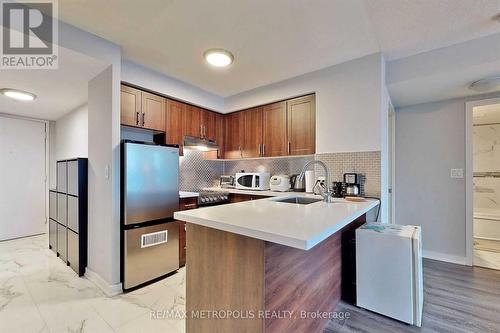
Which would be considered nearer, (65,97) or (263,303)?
(263,303)

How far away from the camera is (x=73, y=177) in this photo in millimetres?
2641

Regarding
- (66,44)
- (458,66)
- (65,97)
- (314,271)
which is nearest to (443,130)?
(458,66)

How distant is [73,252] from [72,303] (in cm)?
85

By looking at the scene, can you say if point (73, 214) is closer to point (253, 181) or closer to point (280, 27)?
point (253, 181)

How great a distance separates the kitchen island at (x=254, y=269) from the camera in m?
1.07

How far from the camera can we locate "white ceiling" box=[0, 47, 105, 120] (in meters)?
2.17

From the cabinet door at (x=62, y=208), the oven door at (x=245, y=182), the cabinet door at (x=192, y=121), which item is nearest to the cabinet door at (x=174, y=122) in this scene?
the cabinet door at (x=192, y=121)

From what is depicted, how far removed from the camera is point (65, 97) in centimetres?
309

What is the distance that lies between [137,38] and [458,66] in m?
3.14

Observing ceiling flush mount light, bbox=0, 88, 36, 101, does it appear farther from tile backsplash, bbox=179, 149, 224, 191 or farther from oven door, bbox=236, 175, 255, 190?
oven door, bbox=236, 175, 255, 190

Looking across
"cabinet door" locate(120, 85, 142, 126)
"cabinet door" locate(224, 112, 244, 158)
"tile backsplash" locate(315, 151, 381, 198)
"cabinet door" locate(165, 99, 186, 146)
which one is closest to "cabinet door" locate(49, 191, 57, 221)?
"cabinet door" locate(120, 85, 142, 126)

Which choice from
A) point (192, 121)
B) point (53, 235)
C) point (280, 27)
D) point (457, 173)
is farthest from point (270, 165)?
point (53, 235)

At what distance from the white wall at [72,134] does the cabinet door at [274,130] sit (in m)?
2.66

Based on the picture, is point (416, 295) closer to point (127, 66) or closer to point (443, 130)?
point (443, 130)
